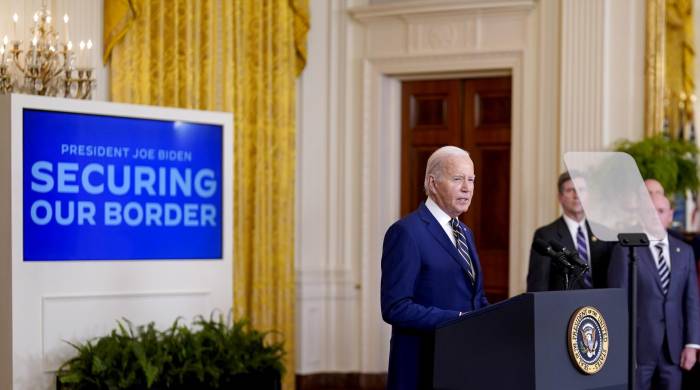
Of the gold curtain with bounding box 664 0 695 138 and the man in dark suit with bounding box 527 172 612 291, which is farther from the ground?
the gold curtain with bounding box 664 0 695 138

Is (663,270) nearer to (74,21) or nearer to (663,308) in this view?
(663,308)

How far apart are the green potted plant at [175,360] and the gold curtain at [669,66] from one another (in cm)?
310

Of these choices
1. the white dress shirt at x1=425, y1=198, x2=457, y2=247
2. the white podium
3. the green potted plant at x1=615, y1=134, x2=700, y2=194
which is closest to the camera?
the white dress shirt at x1=425, y1=198, x2=457, y2=247

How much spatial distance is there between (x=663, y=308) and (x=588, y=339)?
1946mm

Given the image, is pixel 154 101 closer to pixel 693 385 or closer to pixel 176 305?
pixel 176 305

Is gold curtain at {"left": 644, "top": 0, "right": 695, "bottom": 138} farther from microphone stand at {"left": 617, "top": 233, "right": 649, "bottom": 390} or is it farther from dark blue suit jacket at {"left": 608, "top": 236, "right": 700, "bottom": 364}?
microphone stand at {"left": 617, "top": 233, "right": 649, "bottom": 390}

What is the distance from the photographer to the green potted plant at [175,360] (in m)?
5.20

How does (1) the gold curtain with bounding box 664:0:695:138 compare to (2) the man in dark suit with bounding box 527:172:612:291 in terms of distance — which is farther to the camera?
(1) the gold curtain with bounding box 664:0:695:138

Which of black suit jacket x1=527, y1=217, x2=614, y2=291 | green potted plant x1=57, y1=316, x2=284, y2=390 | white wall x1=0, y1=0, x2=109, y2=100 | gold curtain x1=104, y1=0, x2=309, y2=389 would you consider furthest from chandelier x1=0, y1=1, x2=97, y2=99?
black suit jacket x1=527, y1=217, x2=614, y2=291

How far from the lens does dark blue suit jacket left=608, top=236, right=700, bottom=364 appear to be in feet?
15.6

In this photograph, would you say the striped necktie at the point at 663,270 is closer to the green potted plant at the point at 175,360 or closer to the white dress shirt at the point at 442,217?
the white dress shirt at the point at 442,217

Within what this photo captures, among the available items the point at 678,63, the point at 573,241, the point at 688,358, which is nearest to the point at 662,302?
the point at 688,358

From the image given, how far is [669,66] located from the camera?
7016 millimetres

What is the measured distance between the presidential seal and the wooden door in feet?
15.3
